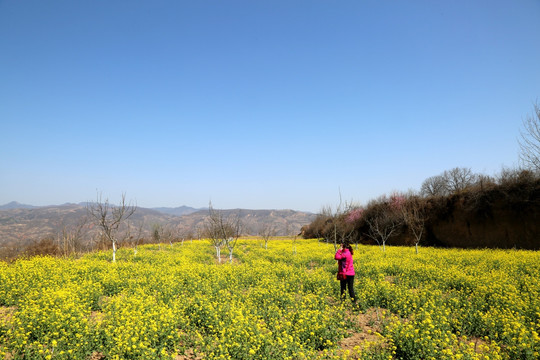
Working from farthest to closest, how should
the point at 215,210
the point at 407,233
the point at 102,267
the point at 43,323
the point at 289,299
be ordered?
the point at 407,233 → the point at 215,210 → the point at 102,267 → the point at 289,299 → the point at 43,323

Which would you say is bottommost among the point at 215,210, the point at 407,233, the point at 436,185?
the point at 407,233

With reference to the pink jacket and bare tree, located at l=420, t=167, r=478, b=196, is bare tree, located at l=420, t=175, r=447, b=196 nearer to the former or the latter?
bare tree, located at l=420, t=167, r=478, b=196

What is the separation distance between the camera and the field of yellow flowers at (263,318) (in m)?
6.34

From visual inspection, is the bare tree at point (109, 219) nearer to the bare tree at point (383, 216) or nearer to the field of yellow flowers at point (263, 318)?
the field of yellow flowers at point (263, 318)

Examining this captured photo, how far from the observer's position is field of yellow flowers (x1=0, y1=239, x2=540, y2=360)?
6344mm

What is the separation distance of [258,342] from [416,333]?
406 centimetres

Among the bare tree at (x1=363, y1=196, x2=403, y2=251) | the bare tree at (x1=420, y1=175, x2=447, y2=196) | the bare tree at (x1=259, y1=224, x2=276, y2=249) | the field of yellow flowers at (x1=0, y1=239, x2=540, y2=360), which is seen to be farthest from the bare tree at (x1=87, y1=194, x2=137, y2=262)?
the bare tree at (x1=420, y1=175, x2=447, y2=196)

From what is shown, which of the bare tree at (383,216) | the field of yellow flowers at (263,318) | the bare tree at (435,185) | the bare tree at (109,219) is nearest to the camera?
the field of yellow flowers at (263,318)

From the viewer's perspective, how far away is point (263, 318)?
356 inches

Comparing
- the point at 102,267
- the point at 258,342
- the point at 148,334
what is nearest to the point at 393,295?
the point at 258,342

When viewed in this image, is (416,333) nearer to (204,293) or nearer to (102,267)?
(204,293)

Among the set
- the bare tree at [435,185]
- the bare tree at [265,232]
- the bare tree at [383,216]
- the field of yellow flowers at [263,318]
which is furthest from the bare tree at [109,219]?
the bare tree at [435,185]

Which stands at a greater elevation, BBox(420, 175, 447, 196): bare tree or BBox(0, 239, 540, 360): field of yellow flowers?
BBox(420, 175, 447, 196): bare tree

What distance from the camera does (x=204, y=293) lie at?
12.0 metres
